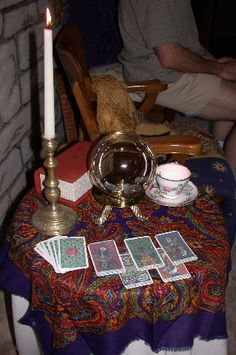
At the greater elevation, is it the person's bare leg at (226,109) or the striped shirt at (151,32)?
the striped shirt at (151,32)

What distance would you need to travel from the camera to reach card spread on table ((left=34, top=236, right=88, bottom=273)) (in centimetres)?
102

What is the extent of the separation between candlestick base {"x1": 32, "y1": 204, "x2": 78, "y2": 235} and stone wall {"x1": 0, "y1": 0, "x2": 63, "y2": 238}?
60 centimetres

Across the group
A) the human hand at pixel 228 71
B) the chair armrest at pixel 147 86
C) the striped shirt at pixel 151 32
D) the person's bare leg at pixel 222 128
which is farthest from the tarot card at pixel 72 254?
the person's bare leg at pixel 222 128

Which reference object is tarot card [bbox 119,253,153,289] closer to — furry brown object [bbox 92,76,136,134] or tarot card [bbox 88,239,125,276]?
tarot card [bbox 88,239,125,276]

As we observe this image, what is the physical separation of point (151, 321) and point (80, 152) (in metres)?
0.61

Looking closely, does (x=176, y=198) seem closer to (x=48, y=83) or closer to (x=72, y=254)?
(x=72, y=254)

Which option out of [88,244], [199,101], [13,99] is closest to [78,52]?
[13,99]

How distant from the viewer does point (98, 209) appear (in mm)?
1228

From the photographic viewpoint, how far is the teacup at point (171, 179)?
122 cm

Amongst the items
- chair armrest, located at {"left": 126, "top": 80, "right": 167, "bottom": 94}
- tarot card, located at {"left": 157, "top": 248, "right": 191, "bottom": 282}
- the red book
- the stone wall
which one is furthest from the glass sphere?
chair armrest, located at {"left": 126, "top": 80, "right": 167, "bottom": 94}

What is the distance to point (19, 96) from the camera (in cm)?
175

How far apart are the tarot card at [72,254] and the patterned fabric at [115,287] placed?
2 cm

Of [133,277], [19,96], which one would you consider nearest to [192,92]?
[19,96]

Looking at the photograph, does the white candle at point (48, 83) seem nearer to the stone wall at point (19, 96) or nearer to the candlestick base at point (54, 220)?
the candlestick base at point (54, 220)
